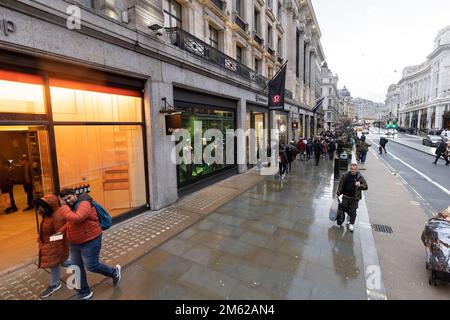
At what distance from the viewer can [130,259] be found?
4.72m

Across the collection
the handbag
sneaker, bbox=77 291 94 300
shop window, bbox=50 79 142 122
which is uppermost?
shop window, bbox=50 79 142 122

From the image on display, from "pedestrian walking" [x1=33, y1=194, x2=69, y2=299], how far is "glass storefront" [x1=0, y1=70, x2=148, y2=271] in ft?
6.17

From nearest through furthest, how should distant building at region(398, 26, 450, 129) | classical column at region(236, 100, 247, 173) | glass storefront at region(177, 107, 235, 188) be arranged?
glass storefront at region(177, 107, 235, 188), classical column at region(236, 100, 247, 173), distant building at region(398, 26, 450, 129)

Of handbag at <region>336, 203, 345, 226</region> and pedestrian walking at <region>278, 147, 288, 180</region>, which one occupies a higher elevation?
pedestrian walking at <region>278, 147, 288, 180</region>

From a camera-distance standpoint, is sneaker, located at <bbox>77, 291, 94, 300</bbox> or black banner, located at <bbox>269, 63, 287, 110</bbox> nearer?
sneaker, located at <bbox>77, 291, 94, 300</bbox>

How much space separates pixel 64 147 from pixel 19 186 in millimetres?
5734

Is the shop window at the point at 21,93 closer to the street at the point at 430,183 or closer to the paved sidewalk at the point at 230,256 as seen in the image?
the paved sidewalk at the point at 230,256

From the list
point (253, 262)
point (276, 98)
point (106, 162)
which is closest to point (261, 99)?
point (276, 98)

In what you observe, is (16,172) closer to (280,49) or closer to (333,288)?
(333,288)

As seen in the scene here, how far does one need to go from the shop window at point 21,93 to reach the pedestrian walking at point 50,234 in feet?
8.10

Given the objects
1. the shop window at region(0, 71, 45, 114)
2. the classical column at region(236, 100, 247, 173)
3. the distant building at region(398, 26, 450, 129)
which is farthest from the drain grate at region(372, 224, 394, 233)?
the distant building at region(398, 26, 450, 129)

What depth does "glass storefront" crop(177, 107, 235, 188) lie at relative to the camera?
9172 mm

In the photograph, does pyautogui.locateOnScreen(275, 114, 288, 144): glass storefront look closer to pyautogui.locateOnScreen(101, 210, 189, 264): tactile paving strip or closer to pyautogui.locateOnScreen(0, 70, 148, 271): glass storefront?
pyautogui.locateOnScreen(0, 70, 148, 271): glass storefront

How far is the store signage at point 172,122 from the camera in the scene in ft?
24.2
